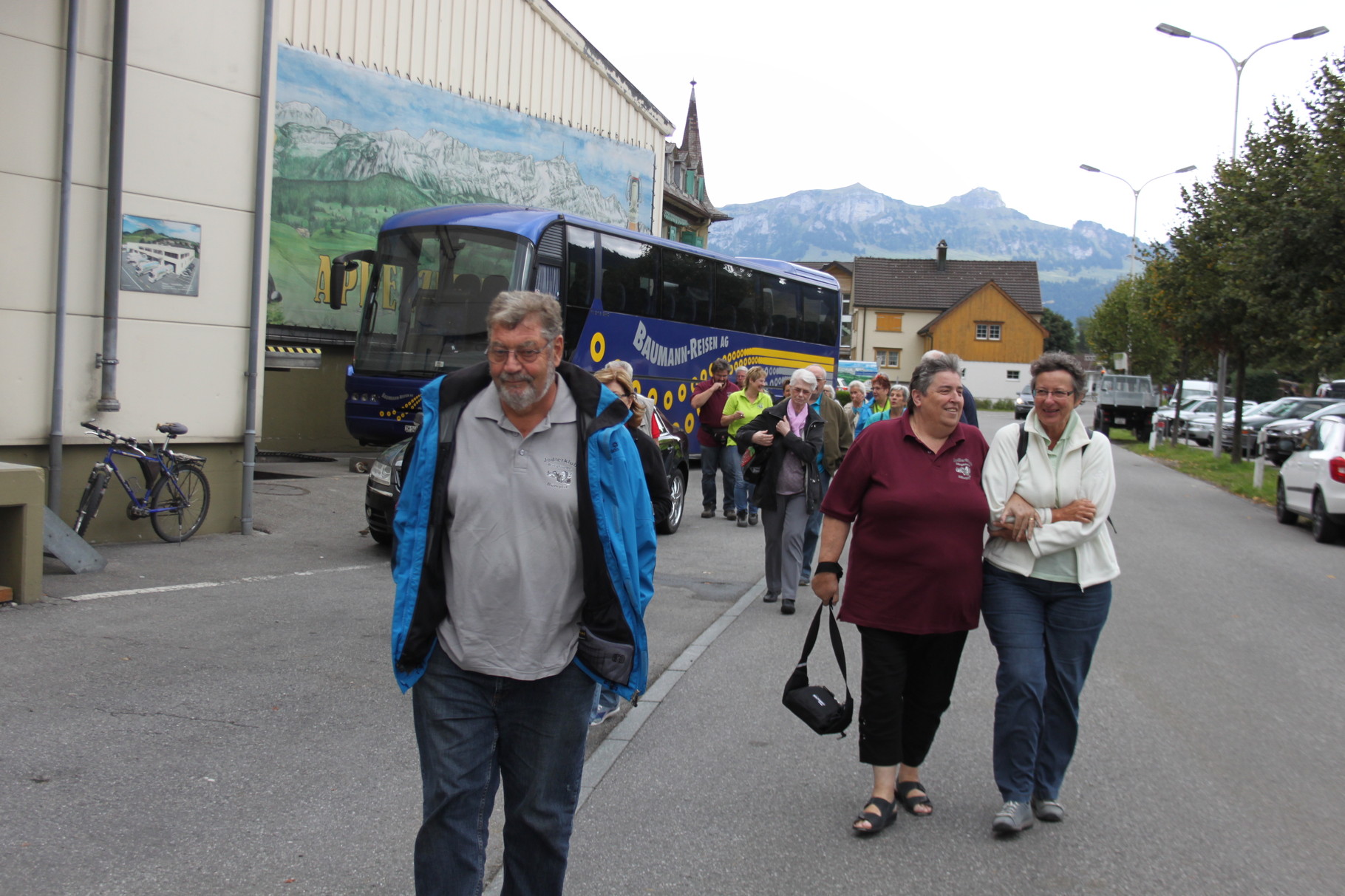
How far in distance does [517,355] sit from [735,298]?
20.0 meters

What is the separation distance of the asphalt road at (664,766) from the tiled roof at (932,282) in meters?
80.2

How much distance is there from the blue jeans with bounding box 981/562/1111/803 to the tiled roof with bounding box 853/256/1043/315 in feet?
274

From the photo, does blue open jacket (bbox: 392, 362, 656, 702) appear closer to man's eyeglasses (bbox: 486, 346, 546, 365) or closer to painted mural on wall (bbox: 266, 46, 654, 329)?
man's eyeglasses (bbox: 486, 346, 546, 365)

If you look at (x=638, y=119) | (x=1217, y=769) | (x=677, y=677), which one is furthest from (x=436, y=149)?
(x=1217, y=769)

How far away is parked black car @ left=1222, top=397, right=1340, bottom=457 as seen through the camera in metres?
35.7

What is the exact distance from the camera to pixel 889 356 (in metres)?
87.9

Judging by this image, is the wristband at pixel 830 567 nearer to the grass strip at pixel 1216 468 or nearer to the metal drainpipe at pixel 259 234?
the metal drainpipe at pixel 259 234

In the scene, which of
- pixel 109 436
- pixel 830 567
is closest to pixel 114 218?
pixel 109 436

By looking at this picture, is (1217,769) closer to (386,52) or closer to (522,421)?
(522,421)

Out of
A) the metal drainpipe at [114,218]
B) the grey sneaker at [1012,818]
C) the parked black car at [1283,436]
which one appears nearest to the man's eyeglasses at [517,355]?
the grey sneaker at [1012,818]

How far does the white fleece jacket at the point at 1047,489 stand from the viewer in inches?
172

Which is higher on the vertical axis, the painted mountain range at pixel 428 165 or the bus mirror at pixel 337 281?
the painted mountain range at pixel 428 165

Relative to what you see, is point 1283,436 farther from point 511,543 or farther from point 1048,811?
point 511,543

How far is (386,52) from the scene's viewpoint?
931 inches
